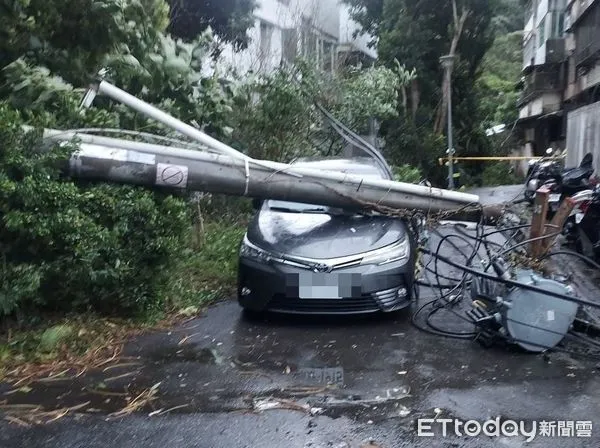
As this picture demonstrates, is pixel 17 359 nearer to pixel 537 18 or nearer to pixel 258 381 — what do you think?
pixel 258 381

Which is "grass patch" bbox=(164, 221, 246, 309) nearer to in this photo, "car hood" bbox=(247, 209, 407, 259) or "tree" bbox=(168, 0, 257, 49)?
"car hood" bbox=(247, 209, 407, 259)

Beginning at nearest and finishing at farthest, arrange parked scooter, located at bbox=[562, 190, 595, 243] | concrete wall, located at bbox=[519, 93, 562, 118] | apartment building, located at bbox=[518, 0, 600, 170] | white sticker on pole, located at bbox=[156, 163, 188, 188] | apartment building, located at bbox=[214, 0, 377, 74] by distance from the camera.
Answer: white sticker on pole, located at bbox=[156, 163, 188, 188]
parked scooter, located at bbox=[562, 190, 595, 243]
apartment building, located at bbox=[214, 0, 377, 74]
apartment building, located at bbox=[518, 0, 600, 170]
concrete wall, located at bbox=[519, 93, 562, 118]

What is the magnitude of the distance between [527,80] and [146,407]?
31642 millimetres

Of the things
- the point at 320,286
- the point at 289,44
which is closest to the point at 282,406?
the point at 320,286

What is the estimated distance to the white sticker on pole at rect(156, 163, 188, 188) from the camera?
643cm

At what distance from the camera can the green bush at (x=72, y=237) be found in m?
5.56

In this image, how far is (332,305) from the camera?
6562 mm

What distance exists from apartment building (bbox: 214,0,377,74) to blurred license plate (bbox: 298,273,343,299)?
7.39 metres

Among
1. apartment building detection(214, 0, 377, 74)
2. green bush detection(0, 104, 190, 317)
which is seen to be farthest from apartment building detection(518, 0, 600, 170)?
green bush detection(0, 104, 190, 317)

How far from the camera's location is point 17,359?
5.68 meters

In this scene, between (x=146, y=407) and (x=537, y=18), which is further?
(x=537, y=18)

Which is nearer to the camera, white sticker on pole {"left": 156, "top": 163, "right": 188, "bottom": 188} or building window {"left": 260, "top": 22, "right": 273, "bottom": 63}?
white sticker on pole {"left": 156, "top": 163, "right": 188, "bottom": 188}

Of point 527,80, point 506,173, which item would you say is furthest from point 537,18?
point 506,173

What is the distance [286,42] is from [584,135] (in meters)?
6.57
